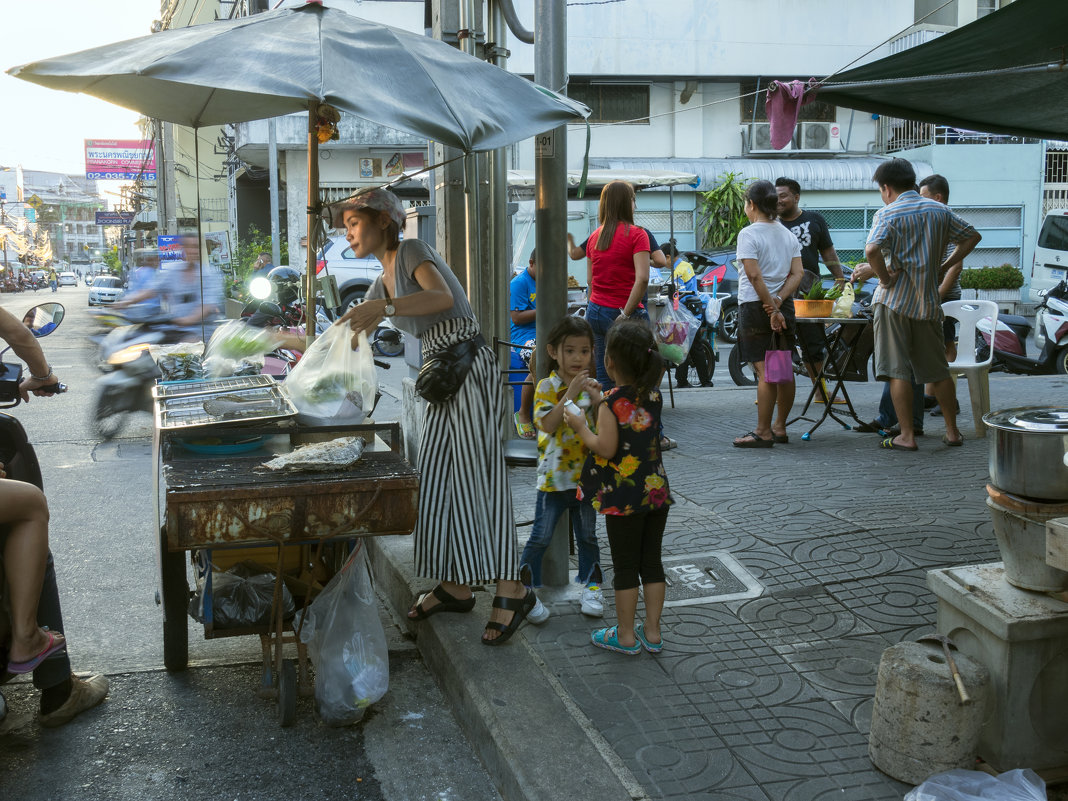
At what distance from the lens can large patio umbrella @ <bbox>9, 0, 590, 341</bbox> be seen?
3371 mm

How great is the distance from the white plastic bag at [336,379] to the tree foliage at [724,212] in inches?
842

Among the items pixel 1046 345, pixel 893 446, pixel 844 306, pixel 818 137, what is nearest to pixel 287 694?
pixel 893 446

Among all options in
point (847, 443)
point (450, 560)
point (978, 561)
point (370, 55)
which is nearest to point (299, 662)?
point (450, 560)

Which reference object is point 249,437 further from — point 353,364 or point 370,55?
point 370,55

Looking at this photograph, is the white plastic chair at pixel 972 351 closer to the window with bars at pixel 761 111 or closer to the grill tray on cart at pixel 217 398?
the grill tray on cart at pixel 217 398

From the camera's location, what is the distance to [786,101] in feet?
18.1

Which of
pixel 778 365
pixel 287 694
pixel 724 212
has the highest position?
pixel 724 212

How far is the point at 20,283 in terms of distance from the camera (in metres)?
87.1

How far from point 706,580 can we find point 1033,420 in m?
1.87

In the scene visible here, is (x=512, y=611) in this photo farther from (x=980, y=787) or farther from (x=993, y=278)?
(x=993, y=278)

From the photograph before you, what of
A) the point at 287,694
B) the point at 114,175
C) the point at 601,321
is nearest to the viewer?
the point at 287,694

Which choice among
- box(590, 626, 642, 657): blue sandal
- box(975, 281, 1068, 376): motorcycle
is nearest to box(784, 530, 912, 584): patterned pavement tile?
box(590, 626, 642, 657): blue sandal

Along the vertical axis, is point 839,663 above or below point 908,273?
below

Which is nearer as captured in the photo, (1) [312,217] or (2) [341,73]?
(2) [341,73]
